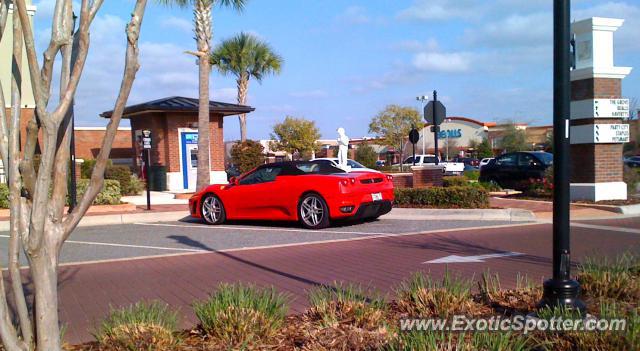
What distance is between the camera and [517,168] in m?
22.5

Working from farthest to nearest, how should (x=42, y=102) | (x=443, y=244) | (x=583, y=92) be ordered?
(x=583, y=92) → (x=443, y=244) → (x=42, y=102)

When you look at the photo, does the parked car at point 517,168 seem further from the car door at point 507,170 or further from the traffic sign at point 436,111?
the traffic sign at point 436,111

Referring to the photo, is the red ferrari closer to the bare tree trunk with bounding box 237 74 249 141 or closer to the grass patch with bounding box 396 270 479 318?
the grass patch with bounding box 396 270 479 318

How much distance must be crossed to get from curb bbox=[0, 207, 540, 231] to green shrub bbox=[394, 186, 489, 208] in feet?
2.08

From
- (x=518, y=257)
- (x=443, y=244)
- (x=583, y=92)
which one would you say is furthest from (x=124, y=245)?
(x=583, y=92)

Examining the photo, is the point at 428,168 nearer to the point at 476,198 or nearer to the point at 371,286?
the point at 476,198

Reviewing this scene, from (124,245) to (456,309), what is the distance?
Result: 823 cm

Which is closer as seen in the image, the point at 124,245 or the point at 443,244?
the point at 443,244

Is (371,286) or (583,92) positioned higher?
(583,92)

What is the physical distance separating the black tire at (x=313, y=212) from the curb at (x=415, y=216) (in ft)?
8.80

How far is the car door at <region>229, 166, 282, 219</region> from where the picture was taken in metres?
13.9

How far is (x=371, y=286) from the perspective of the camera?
24.7 ft

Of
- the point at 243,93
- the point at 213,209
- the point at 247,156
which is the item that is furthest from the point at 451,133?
the point at 213,209

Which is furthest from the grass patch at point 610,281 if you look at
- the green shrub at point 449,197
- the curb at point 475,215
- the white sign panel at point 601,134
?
the white sign panel at point 601,134
